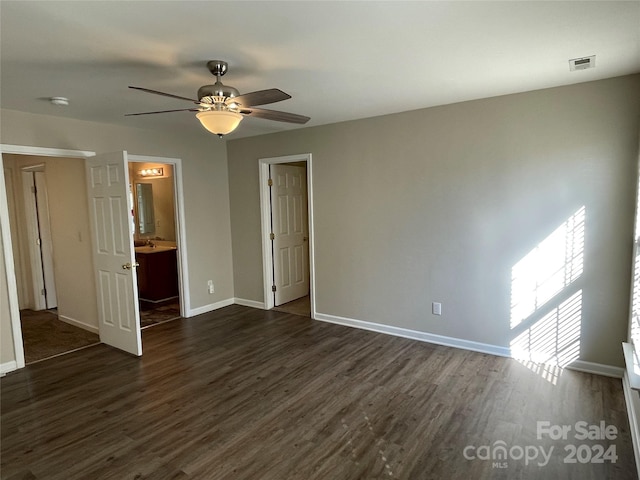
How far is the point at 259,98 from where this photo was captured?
2.29 meters

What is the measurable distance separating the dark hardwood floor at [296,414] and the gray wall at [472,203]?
0.54m

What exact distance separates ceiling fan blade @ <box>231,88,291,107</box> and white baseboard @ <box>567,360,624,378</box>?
10.8 ft

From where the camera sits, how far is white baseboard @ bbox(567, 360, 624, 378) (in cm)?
310

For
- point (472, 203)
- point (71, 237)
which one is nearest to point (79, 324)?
point (71, 237)

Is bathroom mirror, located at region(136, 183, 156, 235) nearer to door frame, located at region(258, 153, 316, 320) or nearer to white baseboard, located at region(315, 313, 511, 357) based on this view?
door frame, located at region(258, 153, 316, 320)

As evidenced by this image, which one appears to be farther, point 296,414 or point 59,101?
point 59,101

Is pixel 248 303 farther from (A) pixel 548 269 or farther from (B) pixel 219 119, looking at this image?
(A) pixel 548 269

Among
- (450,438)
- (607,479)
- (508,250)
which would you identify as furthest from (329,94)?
(607,479)

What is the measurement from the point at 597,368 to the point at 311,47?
3.45 m

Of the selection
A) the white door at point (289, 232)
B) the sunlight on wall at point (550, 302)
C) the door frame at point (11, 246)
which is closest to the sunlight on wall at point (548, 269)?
the sunlight on wall at point (550, 302)

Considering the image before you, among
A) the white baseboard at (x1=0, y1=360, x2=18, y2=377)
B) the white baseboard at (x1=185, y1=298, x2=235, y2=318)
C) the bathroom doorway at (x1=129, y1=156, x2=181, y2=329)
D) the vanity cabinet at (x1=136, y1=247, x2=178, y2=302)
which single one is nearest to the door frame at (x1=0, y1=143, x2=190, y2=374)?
the white baseboard at (x1=0, y1=360, x2=18, y2=377)

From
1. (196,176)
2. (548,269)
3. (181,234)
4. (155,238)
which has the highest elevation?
(196,176)

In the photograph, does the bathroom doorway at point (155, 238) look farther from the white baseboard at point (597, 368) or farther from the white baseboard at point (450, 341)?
the white baseboard at point (597, 368)

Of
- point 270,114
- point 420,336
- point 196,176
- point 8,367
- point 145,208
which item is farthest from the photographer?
point 145,208
